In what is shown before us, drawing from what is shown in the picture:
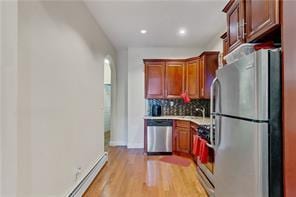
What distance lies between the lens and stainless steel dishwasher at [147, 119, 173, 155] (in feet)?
19.9

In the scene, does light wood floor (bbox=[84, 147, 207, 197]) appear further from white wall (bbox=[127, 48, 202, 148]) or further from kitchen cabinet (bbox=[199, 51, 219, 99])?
kitchen cabinet (bbox=[199, 51, 219, 99])

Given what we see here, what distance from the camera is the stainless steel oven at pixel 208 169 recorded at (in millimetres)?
3332

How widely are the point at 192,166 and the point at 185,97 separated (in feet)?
5.92

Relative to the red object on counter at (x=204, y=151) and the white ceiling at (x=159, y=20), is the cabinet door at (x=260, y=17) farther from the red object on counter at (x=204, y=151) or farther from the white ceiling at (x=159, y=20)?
the red object on counter at (x=204, y=151)

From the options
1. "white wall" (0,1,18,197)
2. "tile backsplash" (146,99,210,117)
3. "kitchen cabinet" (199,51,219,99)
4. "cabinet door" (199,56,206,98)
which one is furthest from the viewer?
"tile backsplash" (146,99,210,117)

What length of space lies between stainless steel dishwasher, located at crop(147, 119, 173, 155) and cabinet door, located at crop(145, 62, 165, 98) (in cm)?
74

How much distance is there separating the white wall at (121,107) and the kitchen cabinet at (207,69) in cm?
246

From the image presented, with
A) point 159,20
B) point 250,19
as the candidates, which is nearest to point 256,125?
point 250,19

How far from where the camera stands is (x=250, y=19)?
7.16 feet

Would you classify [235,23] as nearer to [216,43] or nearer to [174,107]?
[216,43]

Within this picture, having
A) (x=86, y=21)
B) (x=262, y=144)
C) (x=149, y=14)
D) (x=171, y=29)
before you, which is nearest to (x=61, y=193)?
(x=262, y=144)

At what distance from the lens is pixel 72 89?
3186 mm

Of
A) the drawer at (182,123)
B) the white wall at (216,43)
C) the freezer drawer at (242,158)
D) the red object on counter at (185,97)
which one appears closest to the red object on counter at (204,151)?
the freezer drawer at (242,158)

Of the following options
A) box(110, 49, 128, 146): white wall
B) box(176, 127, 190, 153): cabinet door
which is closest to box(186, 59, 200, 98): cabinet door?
box(176, 127, 190, 153): cabinet door
